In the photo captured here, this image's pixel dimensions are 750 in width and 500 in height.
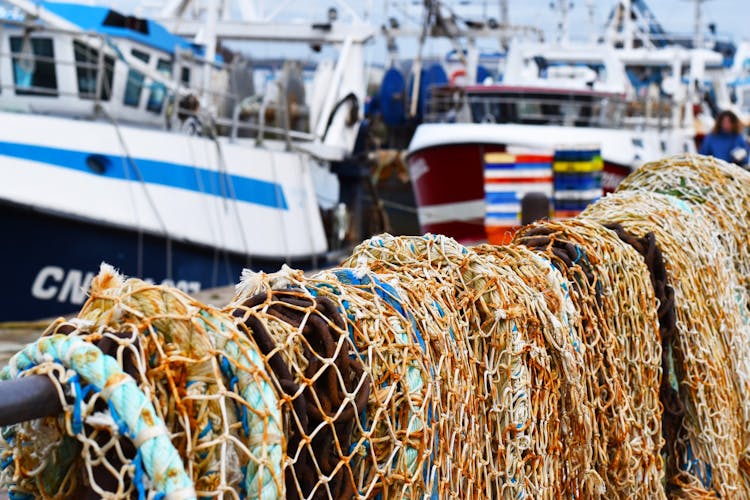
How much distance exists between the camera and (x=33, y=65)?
37.0ft

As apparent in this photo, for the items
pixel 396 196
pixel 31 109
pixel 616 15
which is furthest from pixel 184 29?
pixel 616 15

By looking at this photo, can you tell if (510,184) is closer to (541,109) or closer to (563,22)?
(541,109)

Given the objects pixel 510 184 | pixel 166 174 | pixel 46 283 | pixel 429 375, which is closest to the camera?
pixel 429 375

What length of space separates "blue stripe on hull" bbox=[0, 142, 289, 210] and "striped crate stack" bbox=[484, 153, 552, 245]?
2929 millimetres

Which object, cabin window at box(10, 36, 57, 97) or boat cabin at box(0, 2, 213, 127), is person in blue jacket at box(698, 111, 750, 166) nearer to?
boat cabin at box(0, 2, 213, 127)

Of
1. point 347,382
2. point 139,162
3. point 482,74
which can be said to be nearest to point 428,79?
point 482,74

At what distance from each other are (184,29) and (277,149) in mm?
3953

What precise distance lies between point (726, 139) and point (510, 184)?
3289 millimetres

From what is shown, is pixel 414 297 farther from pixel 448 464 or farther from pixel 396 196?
pixel 396 196

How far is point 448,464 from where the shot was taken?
2027 millimetres

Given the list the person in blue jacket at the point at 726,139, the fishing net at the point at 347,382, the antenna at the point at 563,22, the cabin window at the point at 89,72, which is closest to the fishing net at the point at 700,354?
the fishing net at the point at 347,382

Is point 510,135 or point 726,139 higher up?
point 726,139

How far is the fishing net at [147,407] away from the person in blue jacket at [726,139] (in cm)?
829

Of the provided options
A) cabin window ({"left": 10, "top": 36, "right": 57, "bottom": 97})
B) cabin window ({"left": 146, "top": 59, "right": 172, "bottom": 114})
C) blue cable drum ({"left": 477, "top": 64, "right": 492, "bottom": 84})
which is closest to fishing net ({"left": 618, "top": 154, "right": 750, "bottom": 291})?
cabin window ({"left": 10, "top": 36, "right": 57, "bottom": 97})
